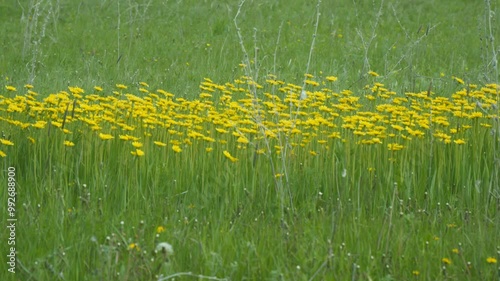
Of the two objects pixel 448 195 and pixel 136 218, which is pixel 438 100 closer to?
pixel 448 195

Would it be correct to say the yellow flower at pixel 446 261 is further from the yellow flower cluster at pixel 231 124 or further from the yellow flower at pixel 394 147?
the yellow flower at pixel 394 147

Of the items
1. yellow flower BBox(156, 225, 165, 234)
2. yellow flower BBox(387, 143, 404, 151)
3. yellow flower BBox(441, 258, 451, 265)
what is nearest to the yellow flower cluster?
yellow flower BBox(387, 143, 404, 151)

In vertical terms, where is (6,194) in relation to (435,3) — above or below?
below

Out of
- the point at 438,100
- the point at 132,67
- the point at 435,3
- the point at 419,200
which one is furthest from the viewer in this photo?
the point at 435,3

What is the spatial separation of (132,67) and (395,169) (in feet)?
15.9

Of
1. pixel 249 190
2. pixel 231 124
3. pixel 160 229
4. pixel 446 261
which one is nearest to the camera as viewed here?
pixel 446 261

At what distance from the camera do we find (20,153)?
15.6 feet

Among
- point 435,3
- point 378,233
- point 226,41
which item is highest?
point 435,3

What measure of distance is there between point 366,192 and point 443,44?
24.1ft

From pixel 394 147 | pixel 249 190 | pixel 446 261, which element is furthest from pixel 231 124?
pixel 446 261

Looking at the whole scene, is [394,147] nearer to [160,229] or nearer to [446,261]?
[446,261]

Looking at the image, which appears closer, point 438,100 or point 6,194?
point 6,194

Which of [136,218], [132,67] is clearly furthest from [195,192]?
[132,67]

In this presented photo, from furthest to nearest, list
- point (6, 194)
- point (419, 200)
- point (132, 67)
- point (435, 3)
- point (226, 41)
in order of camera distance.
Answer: point (435, 3), point (226, 41), point (132, 67), point (419, 200), point (6, 194)
